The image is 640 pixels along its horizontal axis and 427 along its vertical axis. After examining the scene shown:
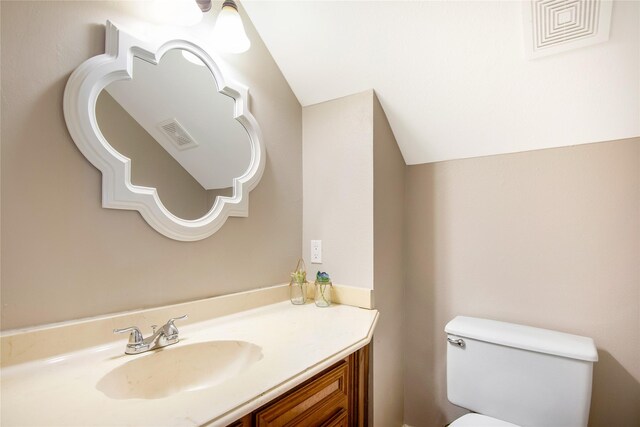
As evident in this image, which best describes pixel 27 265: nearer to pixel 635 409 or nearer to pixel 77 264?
pixel 77 264

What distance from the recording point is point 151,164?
109 cm

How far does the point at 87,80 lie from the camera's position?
925 millimetres

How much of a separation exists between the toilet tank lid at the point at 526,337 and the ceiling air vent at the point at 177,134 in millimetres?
1355

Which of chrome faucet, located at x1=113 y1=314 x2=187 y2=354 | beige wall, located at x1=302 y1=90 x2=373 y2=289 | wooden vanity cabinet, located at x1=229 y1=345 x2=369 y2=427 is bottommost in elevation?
wooden vanity cabinet, located at x1=229 y1=345 x2=369 y2=427

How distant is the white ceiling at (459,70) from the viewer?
3.74ft

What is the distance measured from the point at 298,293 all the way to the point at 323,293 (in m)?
0.13

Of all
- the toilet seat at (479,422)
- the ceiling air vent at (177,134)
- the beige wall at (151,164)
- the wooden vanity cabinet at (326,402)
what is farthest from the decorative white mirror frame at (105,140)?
the toilet seat at (479,422)

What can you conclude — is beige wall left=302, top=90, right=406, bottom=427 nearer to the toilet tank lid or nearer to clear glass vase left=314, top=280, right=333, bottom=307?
clear glass vase left=314, top=280, right=333, bottom=307

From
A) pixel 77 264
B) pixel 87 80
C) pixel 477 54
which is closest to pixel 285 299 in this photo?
pixel 77 264

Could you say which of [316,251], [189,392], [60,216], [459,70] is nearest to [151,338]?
[189,392]

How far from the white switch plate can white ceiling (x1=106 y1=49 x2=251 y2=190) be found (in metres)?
0.52

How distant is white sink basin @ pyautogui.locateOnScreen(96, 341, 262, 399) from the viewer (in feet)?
2.79

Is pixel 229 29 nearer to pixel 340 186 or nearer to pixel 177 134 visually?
pixel 177 134

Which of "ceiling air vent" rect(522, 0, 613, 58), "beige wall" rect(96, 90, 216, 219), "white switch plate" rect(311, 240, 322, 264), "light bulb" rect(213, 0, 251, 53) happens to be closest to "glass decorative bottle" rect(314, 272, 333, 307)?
"white switch plate" rect(311, 240, 322, 264)
